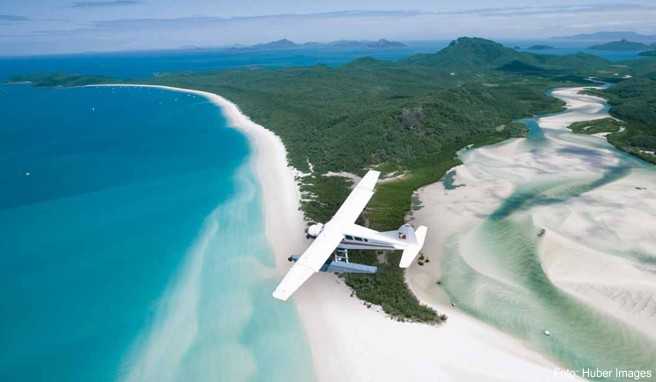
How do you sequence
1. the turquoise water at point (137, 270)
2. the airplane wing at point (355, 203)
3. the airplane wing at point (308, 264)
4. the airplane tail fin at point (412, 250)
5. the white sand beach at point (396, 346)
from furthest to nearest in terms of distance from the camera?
the airplane wing at point (355, 203), the airplane tail fin at point (412, 250), the turquoise water at point (137, 270), the airplane wing at point (308, 264), the white sand beach at point (396, 346)

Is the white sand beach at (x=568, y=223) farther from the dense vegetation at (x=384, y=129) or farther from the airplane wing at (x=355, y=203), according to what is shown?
the airplane wing at (x=355, y=203)

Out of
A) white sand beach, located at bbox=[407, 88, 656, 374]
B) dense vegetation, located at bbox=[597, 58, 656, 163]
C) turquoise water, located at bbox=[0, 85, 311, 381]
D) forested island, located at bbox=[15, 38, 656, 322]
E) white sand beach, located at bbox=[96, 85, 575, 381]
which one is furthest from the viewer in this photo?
dense vegetation, located at bbox=[597, 58, 656, 163]

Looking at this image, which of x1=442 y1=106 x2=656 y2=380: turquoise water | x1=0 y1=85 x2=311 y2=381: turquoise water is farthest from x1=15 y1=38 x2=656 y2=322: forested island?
x1=0 y1=85 x2=311 y2=381: turquoise water

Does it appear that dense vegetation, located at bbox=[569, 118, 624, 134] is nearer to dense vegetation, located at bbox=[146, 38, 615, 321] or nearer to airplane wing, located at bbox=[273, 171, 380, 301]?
dense vegetation, located at bbox=[146, 38, 615, 321]

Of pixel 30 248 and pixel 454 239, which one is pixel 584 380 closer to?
pixel 454 239

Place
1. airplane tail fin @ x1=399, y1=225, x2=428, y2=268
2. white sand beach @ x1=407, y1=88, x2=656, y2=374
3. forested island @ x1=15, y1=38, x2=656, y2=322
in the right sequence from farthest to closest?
forested island @ x1=15, y1=38, x2=656, y2=322, white sand beach @ x1=407, y1=88, x2=656, y2=374, airplane tail fin @ x1=399, y1=225, x2=428, y2=268

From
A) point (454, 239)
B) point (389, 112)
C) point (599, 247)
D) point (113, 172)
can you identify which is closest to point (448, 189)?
point (454, 239)

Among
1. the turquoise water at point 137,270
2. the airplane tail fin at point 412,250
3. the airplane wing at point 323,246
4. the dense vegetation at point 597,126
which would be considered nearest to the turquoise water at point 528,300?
the airplane tail fin at point 412,250
